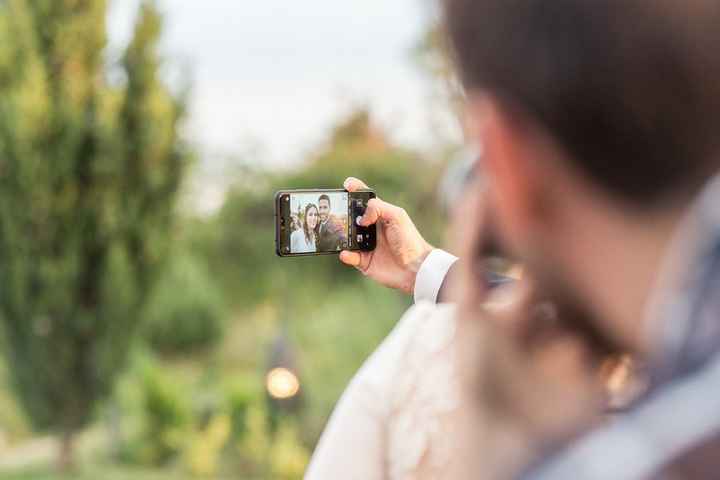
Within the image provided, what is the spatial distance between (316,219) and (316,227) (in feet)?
0.06

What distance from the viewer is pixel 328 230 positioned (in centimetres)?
161

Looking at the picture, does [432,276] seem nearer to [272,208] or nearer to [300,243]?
[300,243]

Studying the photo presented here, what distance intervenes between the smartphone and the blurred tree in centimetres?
487

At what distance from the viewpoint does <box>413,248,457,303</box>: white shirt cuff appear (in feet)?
3.52

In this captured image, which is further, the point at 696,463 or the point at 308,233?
the point at 308,233

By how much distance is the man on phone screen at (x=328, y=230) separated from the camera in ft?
4.97

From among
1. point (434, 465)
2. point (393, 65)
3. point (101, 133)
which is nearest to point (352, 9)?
point (393, 65)

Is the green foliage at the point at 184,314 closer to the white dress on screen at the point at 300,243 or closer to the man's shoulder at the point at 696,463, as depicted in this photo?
the white dress on screen at the point at 300,243

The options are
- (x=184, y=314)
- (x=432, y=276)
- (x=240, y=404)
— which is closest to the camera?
(x=432, y=276)

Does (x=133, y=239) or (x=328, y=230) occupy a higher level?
(x=328, y=230)

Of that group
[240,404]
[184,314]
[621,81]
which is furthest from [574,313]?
[184,314]

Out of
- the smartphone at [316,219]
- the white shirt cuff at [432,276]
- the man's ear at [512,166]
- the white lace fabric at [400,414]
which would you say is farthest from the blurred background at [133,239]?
the man's ear at [512,166]

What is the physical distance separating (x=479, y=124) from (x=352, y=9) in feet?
28.4

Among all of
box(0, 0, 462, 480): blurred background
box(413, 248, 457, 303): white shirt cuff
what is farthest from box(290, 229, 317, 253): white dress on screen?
box(0, 0, 462, 480): blurred background
